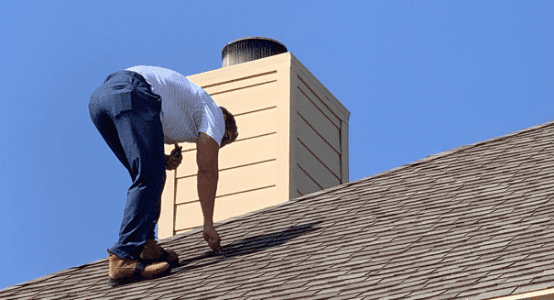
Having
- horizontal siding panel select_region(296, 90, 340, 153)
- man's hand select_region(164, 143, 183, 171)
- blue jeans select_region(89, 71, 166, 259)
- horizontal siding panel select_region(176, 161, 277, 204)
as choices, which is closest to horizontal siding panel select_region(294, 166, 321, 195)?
horizontal siding panel select_region(176, 161, 277, 204)

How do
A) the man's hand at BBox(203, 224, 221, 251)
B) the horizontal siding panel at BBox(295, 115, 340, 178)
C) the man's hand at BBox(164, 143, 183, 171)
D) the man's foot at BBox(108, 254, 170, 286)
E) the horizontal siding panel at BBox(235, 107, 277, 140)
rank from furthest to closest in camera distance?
1. the horizontal siding panel at BBox(295, 115, 340, 178)
2. the horizontal siding panel at BBox(235, 107, 277, 140)
3. the man's hand at BBox(164, 143, 183, 171)
4. the man's hand at BBox(203, 224, 221, 251)
5. the man's foot at BBox(108, 254, 170, 286)

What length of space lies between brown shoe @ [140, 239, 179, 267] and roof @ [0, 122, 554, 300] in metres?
0.10

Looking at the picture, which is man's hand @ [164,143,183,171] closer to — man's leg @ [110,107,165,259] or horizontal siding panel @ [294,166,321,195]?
man's leg @ [110,107,165,259]

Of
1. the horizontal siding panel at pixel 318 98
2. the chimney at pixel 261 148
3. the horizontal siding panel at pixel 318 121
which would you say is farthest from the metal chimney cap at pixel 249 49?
the horizontal siding panel at pixel 318 121

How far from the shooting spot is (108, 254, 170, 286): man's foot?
234 inches

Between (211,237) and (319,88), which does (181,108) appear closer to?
(211,237)

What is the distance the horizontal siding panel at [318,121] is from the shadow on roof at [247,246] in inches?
132

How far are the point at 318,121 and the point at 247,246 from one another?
13.4 feet

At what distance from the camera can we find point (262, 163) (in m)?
9.41

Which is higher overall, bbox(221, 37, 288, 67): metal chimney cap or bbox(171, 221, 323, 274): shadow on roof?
bbox(221, 37, 288, 67): metal chimney cap

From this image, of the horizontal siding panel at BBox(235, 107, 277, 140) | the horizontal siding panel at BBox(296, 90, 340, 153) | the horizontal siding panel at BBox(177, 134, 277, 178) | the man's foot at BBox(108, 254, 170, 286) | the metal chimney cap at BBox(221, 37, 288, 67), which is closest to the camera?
the man's foot at BBox(108, 254, 170, 286)

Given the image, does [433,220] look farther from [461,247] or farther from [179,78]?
[179,78]

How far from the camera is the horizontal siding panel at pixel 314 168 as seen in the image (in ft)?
31.2

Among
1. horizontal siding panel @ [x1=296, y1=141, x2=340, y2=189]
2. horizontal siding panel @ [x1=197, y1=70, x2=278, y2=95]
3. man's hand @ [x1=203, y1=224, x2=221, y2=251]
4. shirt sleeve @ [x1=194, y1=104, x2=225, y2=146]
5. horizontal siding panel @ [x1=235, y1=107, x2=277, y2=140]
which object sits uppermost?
horizontal siding panel @ [x1=197, y1=70, x2=278, y2=95]
